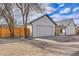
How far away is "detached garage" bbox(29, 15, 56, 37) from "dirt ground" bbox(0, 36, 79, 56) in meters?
0.12

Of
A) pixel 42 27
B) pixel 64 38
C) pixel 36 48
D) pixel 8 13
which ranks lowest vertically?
pixel 36 48

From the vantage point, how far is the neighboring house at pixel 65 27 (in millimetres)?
3824

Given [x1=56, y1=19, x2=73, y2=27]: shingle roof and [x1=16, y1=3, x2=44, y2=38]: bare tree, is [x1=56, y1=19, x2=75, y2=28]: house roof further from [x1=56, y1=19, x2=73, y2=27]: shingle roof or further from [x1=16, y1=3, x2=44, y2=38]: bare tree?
[x1=16, y1=3, x2=44, y2=38]: bare tree

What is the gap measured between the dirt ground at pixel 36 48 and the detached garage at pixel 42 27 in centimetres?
12

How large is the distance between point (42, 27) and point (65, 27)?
0.29m

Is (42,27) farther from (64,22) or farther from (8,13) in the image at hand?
(8,13)

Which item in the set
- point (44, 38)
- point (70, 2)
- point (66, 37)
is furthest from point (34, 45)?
point (70, 2)

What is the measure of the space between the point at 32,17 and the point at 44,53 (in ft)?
1.53

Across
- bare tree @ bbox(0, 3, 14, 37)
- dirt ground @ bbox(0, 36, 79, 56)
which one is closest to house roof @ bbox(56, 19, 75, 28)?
dirt ground @ bbox(0, 36, 79, 56)

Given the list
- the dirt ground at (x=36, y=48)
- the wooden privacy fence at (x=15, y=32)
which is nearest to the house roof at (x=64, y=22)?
the dirt ground at (x=36, y=48)

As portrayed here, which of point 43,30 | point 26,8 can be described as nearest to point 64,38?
point 43,30

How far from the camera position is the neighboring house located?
3824 mm

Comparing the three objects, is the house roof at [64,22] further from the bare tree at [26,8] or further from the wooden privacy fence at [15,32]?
the wooden privacy fence at [15,32]

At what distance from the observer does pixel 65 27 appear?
388 centimetres
